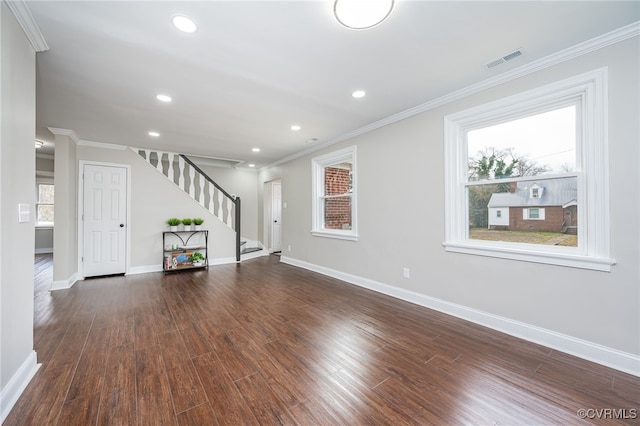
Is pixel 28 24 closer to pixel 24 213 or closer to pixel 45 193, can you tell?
pixel 24 213

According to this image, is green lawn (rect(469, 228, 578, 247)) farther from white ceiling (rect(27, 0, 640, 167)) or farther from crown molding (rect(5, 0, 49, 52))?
crown molding (rect(5, 0, 49, 52))

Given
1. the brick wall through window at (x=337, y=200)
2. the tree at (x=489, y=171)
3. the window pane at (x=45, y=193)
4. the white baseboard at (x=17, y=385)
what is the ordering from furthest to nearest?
the window pane at (x=45, y=193)
the brick wall through window at (x=337, y=200)
the tree at (x=489, y=171)
the white baseboard at (x=17, y=385)

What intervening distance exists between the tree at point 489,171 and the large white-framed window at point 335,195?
1.77 m

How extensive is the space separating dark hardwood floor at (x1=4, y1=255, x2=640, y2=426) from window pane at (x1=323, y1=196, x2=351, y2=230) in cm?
188

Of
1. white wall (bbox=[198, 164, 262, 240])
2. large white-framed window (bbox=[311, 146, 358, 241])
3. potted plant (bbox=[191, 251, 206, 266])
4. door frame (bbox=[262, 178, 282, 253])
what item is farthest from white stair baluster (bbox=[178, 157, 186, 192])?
large white-framed window (bbox=[311, 146, 358, 241])

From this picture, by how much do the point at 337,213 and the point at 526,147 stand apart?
3043 millimetres

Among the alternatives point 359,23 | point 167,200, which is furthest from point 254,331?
point 167,200

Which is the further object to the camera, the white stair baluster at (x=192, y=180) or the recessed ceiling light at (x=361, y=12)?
the white stair baluster at (x=192, y=180)

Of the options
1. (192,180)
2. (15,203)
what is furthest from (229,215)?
(15,203)

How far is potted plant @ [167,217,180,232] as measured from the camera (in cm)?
529

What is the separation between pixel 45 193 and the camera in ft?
23.6

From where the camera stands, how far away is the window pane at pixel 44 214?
7.18 meters

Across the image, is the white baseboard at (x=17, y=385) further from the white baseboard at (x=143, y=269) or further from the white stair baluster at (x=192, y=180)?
the white stair baluster at (x=192, y=180)

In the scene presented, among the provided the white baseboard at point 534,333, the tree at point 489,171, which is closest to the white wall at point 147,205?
the white baseboard at point 534,333
